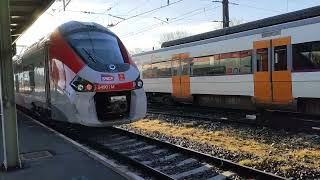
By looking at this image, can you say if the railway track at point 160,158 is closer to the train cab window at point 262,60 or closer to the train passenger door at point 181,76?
the train cab window at point 262,60

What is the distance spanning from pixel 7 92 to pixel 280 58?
969 centimetres

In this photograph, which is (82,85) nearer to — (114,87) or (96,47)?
(114,87)

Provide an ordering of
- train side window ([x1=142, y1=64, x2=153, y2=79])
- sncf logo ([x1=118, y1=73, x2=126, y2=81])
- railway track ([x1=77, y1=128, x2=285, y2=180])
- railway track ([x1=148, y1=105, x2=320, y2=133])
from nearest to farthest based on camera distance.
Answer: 1. railway track ([x1=77, y1=128, x2=285, y2=180])
2. sncf logo ([x1=118, y1=73, x2=126, y2=81])
3. railway track ([x1=148, y1=105, x2=320, y2=133])
4. train side window ([x1=142, y1=64, x2=153, y2=79])

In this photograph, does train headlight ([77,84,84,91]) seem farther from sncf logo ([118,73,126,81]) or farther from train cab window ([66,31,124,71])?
sncf logo ([118,73,126,81])

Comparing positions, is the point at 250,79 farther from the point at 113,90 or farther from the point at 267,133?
the point at 113,90

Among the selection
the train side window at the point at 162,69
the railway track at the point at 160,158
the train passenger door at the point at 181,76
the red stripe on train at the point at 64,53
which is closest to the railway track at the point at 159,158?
the railway track at the point at 160,158

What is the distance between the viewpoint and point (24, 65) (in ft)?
58.6

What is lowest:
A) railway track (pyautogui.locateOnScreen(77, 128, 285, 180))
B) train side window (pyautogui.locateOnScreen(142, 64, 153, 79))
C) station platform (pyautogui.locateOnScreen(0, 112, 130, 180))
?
railway track (pyautogui.locateOnScreen(77, 128, 285, 180))

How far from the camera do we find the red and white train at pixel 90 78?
11.1 meters

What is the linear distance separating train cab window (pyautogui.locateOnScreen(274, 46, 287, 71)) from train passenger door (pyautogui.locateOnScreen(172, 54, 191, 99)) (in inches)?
259

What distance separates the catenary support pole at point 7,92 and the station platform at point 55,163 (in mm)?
332

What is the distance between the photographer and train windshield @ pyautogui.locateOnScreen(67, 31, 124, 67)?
11508 millimetres

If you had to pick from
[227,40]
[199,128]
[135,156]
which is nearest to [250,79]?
[227,40]

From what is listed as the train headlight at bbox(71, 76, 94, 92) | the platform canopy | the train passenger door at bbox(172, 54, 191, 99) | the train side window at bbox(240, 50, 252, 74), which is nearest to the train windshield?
the train headlight at bbox(71, 76, 94, 92)
